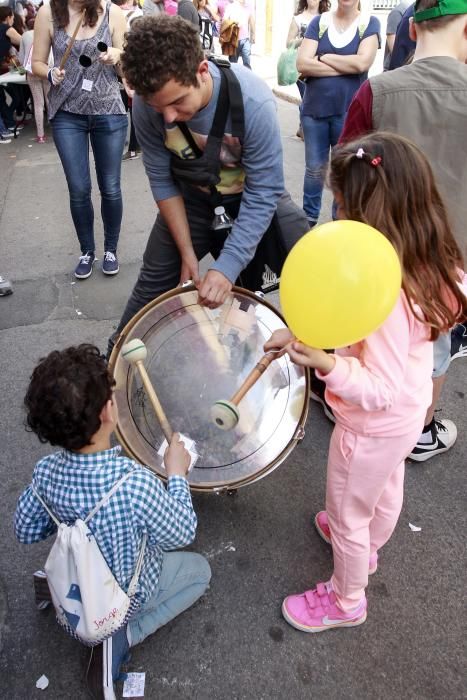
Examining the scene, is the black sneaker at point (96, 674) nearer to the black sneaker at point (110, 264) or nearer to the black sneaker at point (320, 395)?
the black sneaker at point (320, 395)

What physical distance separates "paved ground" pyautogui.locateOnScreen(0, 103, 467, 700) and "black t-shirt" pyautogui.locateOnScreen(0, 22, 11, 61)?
→ 6796mm

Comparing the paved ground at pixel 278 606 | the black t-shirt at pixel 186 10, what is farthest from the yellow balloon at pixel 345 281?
the black t-shirt at pixel 186 10

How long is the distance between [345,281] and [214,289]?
0.74m

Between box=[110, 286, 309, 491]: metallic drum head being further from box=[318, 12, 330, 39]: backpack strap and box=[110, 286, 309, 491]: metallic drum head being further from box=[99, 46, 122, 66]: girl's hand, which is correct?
box=[318, 12, 330, 39]: backpack strap

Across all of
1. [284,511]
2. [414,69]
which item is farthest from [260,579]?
[414,69]

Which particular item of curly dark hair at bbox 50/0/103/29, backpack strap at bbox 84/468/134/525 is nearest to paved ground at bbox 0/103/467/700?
backpack strap at bbox 84/468/134/525

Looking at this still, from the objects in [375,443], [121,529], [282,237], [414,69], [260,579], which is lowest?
[260,579]

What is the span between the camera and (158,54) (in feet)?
4.94

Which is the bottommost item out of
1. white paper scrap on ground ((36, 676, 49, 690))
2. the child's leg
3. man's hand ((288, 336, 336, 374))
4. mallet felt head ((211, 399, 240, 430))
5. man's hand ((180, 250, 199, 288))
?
white paper scrap on ground ((36, 676, 49, 690))

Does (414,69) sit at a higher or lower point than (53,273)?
higher

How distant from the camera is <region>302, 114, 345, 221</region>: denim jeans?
3.66m

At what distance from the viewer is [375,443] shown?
4.42ft

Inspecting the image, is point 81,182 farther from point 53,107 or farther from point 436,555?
point 436,555

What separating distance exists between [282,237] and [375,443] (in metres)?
1.01
